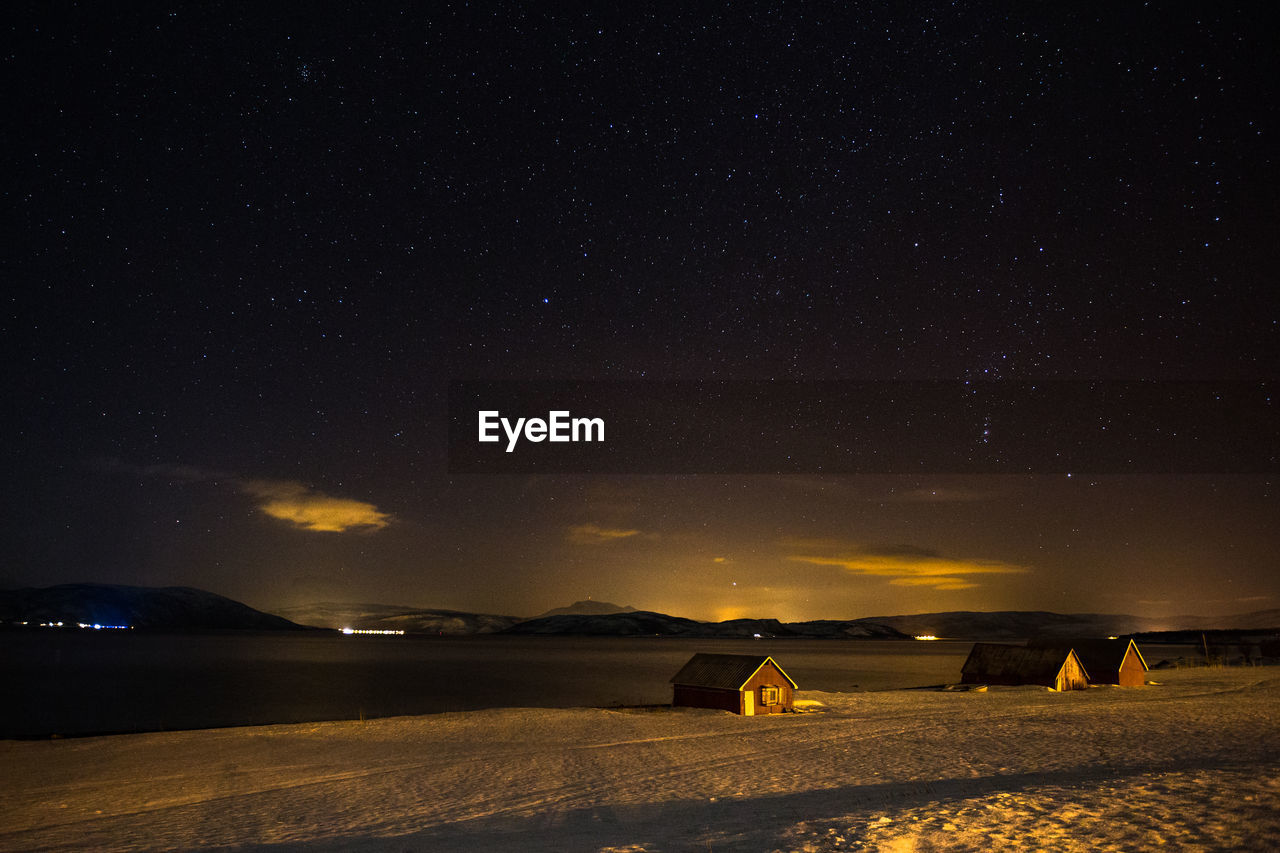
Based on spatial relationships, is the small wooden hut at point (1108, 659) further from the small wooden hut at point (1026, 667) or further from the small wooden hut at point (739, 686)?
the small wooden hut at point (739, 686)

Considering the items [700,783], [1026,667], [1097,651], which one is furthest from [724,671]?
[1097,651]

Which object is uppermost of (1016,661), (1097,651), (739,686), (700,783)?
(1097,651)

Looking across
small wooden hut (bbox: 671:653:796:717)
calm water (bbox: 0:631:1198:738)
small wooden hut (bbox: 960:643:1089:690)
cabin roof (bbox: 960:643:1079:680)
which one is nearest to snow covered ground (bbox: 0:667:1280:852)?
small wooden hut (bbox: 671:653:796:717)

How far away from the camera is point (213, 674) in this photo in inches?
4242

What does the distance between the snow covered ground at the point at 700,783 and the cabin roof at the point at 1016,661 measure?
11.9 metres

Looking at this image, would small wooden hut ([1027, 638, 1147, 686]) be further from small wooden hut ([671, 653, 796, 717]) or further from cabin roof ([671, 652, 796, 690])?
small wooden hut ([671, 653, 796, 717])

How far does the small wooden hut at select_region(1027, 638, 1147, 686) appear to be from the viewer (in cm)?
5747

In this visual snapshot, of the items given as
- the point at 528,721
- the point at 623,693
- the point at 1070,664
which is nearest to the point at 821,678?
the point at 623,693

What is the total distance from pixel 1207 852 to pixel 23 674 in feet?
409

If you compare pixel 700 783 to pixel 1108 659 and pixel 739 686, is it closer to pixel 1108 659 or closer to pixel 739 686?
pixel 739 686

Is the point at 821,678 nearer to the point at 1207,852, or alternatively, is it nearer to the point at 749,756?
the point at 749,756

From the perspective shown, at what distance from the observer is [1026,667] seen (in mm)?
57906

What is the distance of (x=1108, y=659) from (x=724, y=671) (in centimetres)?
2990

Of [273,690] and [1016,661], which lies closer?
[1016,661]
